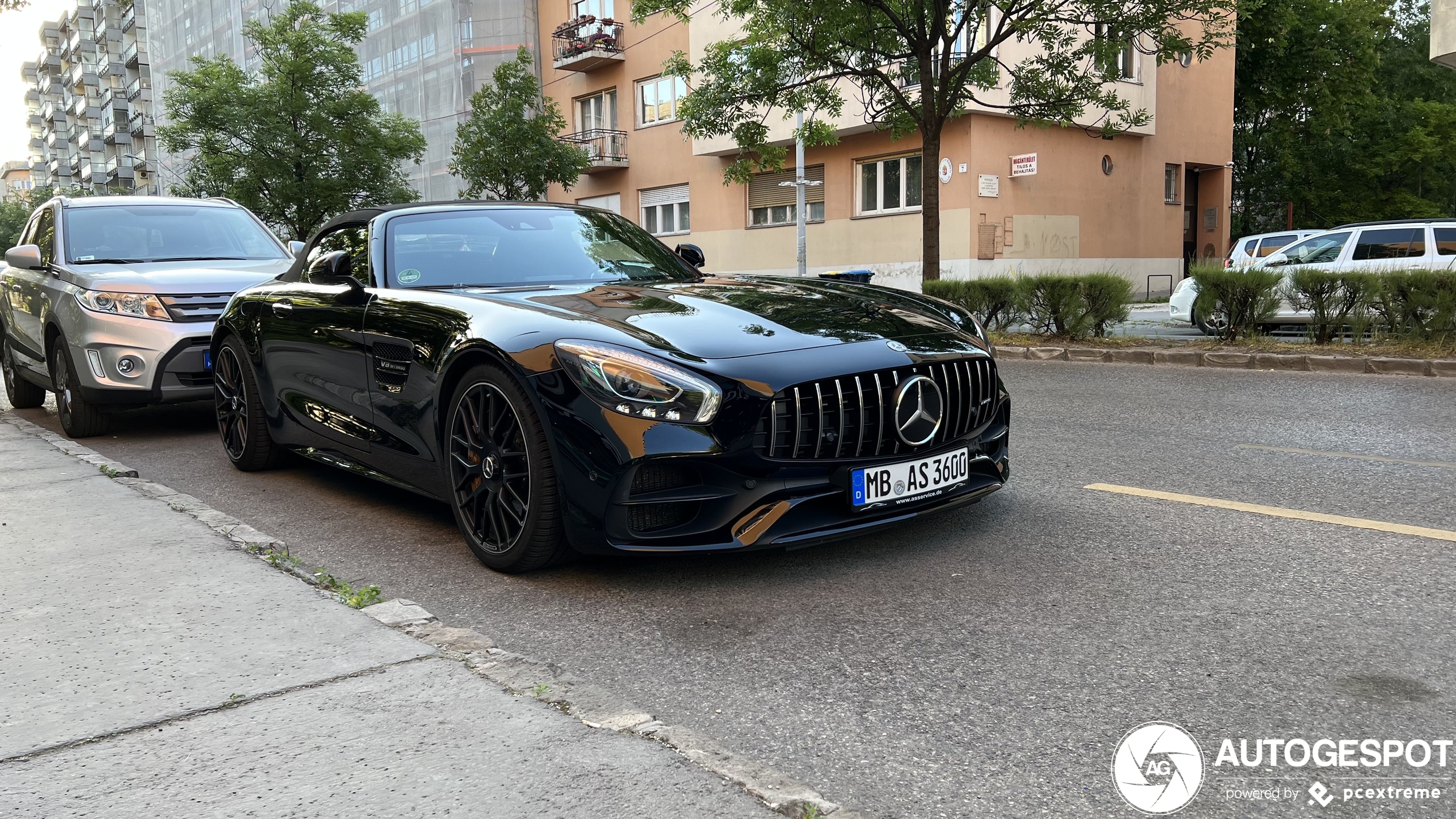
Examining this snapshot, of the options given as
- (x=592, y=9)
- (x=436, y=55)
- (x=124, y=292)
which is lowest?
(x=124, y=292)

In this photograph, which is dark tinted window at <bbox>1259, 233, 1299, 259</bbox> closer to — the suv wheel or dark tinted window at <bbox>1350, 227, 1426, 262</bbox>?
dark tinted window at <bbox>1350, 227, 1426, 262</bbox>

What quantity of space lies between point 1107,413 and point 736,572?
4892 millimetres

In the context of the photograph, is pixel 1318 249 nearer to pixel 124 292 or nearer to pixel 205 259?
pixel 205 259

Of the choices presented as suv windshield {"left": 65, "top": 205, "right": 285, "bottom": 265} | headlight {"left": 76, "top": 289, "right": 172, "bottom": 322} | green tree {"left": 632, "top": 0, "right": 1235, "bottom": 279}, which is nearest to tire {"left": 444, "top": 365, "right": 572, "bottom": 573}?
headlight {"left": 76, "top": 289, "right": 172, "bottom": 322}

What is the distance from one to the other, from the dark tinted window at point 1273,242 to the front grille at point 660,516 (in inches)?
646

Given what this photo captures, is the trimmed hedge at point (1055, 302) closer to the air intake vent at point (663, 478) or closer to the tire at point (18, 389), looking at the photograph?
the tire at point (18, 389)

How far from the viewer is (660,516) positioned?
3854 mm

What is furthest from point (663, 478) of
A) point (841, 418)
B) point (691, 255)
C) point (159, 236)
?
point (159, 236)

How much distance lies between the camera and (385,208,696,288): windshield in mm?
5148

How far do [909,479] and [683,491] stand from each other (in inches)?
32.5

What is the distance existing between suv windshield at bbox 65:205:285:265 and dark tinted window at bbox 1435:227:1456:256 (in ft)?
49.1

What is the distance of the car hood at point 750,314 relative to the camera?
160 inches

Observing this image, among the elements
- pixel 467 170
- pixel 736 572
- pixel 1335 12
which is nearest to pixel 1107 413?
pixel 736 572

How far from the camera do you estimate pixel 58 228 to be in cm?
900
